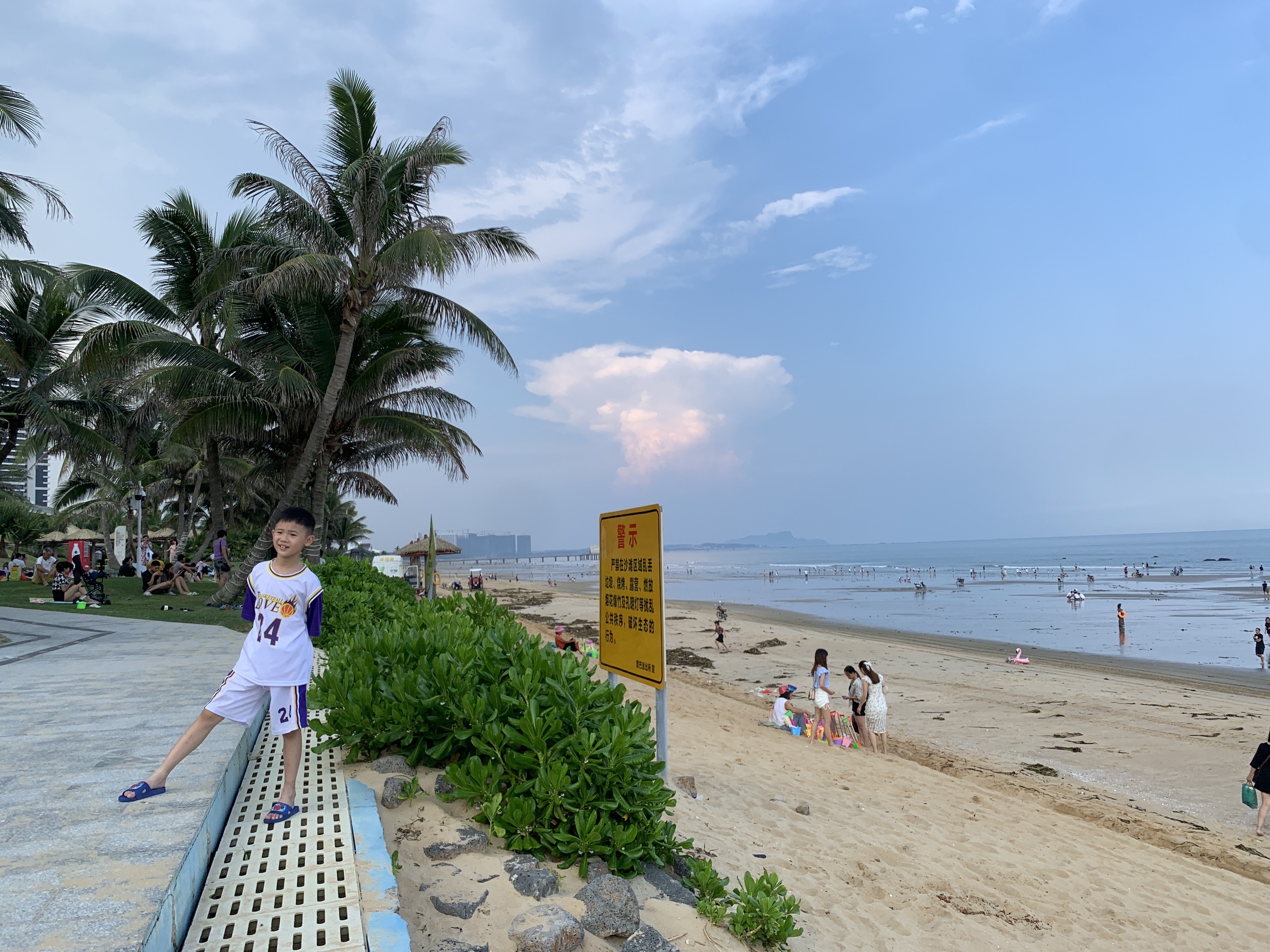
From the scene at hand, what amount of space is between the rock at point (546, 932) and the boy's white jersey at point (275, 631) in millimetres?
1501

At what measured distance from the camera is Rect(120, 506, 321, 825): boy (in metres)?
3.27

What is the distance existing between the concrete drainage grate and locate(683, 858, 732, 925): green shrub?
1.57m

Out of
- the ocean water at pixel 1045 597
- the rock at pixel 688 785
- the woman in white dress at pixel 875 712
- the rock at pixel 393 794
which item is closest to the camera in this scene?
the rock at pixel 393 794

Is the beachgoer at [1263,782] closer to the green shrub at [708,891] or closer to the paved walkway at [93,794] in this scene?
the green shrub at [708,891]

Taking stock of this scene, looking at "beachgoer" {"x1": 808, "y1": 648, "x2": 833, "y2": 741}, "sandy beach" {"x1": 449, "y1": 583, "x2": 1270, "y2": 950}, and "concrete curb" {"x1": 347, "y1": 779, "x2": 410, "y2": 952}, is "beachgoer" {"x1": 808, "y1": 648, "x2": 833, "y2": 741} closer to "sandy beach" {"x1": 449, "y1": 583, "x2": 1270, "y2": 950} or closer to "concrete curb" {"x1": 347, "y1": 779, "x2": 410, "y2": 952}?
"sandy beach" {"x1": 449, "y1": 583, "x2": 1270, "y2": 950}

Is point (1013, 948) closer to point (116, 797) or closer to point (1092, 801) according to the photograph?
point (116, 797)

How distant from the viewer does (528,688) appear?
359 cm

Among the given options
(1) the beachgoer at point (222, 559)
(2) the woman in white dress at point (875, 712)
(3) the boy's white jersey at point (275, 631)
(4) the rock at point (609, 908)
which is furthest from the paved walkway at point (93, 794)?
(1) the beachgoer at point (222, 559)

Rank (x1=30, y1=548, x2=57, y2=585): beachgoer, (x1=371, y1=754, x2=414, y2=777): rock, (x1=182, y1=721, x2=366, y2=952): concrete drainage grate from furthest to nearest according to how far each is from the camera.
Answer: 1. (x1=30, y1=548, x2=57, y2=585): beachgoer
2. (x1=371, y1=754, x2=414, y2=777): rock
3. (x1=182, y1=721, x2=366, y2=952): concrete drainage grate

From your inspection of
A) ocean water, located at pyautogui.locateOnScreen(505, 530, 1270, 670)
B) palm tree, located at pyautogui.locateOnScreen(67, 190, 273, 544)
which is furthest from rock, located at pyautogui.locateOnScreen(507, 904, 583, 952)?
ocean water, located at pyautogui.locateOnScreen(505, 530, 1270, 670)

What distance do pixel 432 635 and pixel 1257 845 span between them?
844 centimetres

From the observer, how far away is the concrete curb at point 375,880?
2.35 meters

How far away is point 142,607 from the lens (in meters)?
14.1

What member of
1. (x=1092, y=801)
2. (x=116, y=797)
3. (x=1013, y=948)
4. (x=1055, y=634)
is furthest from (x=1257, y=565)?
(x=116, y=797)
